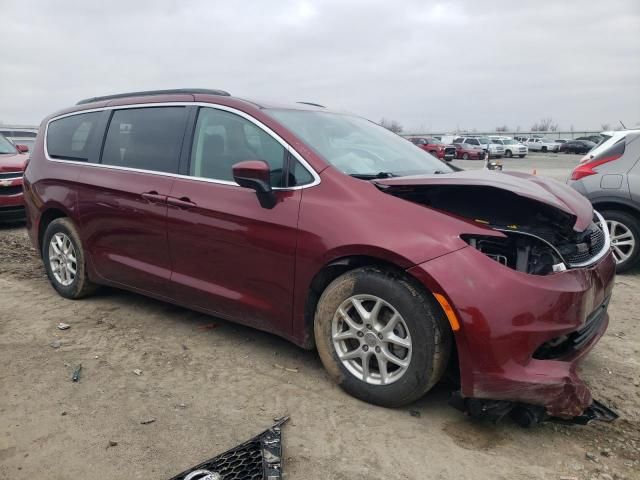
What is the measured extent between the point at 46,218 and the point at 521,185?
4.16 meters

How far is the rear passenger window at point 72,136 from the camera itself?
179 inches

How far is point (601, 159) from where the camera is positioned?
6.10 m

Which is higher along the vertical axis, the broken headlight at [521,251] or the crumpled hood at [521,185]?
the crumpled hood at [521,185]

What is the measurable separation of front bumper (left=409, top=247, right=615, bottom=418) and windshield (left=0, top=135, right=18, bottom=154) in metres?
9.10

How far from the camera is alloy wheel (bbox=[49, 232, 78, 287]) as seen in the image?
468cm

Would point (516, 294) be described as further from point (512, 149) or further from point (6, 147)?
point (512, 149)

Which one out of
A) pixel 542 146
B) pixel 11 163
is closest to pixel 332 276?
pixel 11 163

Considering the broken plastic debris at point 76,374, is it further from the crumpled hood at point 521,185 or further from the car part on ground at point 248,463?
the crumpled hood at point 521,185

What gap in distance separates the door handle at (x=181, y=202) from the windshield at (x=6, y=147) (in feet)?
23.4

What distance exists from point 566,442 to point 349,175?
6.05ft

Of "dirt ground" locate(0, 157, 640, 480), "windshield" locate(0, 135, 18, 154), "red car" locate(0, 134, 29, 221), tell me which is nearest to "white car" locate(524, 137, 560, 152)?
"windshield" locate(0, 135, 18, 154)

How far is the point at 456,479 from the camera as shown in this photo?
93.2 inches

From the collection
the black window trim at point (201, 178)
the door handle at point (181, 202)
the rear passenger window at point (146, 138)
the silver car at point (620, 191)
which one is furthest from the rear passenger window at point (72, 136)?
the silver car at point (620, 191)

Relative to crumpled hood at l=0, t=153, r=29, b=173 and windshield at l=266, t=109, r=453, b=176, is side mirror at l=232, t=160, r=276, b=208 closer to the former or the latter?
windshield at l=266, t=109, r=453, b=176
